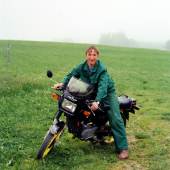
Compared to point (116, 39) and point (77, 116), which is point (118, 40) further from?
point (77, 116)

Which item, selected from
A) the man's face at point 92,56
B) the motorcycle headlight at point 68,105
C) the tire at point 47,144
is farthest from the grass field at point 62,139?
the man's face at point 92,56

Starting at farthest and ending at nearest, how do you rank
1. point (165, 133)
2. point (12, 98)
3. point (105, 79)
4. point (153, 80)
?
point (153, 80) → point (12, 98) → point (165, 133) → point (105, 79)

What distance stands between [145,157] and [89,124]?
1313 mm

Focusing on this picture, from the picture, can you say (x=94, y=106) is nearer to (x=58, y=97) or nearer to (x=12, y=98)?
(x=58, y=97)

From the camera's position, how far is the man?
958 cm

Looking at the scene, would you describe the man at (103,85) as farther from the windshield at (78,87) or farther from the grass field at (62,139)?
the grass field at (62,139)

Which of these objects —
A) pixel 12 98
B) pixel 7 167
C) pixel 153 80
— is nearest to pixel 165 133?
pixel 7 167

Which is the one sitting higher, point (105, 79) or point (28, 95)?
point (105, 79)

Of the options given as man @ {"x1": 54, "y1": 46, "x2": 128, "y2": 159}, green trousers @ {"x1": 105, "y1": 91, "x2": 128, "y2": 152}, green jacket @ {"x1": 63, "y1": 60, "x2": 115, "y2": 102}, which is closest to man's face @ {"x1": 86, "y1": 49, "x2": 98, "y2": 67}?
man @ {"x1": 54, "y1": 46, "x2": 128, "y2": 159}

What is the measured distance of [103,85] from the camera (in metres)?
9.48

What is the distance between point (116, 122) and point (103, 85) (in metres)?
0.85

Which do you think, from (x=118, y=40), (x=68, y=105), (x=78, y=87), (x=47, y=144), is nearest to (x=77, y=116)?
(x=68, y=105)

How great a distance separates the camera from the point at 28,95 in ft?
54.7

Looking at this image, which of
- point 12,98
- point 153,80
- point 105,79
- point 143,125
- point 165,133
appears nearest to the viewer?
point 105,79
